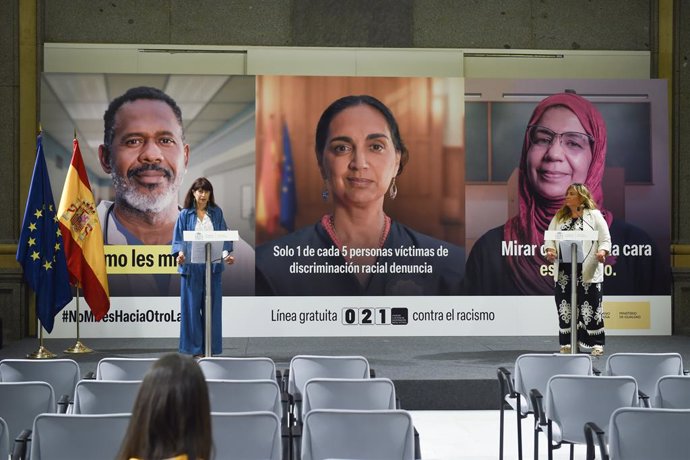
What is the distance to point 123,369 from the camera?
514 centimetres

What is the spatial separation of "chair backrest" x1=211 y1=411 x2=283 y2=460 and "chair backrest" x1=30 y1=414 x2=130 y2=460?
0.36 meters

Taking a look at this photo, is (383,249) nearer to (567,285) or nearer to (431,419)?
(567,285)

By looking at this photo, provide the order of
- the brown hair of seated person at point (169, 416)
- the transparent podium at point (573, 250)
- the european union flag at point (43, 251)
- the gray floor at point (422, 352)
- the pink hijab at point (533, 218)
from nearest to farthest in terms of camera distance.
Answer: the brown hair of seated person at point (169, 416), the transparent podium at point (573, 250), the gray floor at point (422, 352), the european union flag at point (43, 251), the pink hijab at point (533, 218)

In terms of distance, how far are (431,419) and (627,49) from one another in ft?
19.1

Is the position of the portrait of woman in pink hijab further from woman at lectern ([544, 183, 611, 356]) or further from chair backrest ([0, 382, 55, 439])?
chair backrest ([0, 382, 55, 439])

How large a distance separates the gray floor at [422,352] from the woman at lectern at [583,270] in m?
0.29

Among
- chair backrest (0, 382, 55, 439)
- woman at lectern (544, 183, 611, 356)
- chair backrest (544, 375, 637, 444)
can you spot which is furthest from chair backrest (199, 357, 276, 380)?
woman at lectern (544, 183, 611, 356)

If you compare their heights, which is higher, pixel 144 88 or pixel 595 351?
pixel 144 88

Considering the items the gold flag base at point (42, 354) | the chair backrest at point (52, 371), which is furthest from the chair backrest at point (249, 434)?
the gold flag base at point (42, 354)

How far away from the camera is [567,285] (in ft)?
26.4

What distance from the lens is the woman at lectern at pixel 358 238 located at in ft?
32.5

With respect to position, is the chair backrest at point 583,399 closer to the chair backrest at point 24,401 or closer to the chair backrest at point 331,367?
the chair backrest at point 331,367

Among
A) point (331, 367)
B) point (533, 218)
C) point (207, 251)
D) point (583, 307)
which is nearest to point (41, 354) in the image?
point (207, 251)

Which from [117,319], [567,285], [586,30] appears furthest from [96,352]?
[586,30]
